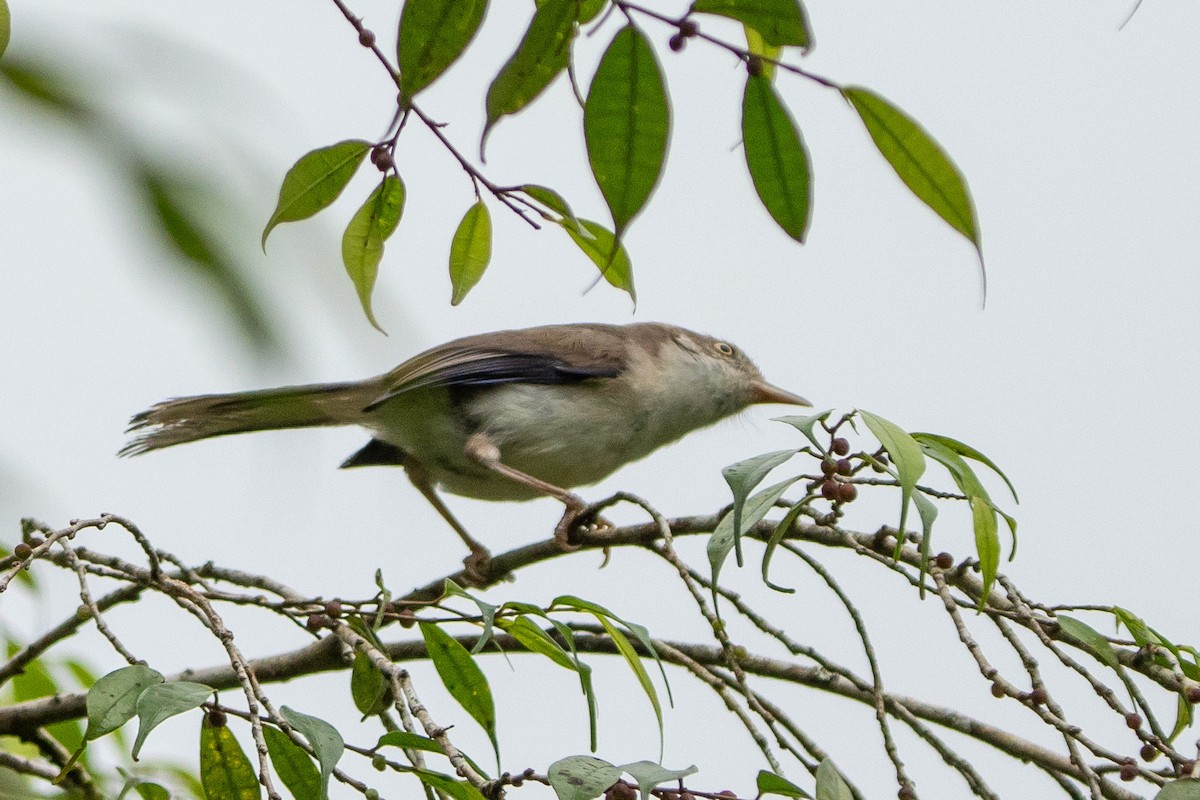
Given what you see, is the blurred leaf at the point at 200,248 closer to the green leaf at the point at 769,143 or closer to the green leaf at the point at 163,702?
the green leaf at the point at 163,702

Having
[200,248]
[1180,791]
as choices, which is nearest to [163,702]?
[200,248]

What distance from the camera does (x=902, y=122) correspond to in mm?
1698

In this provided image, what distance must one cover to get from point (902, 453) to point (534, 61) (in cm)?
72

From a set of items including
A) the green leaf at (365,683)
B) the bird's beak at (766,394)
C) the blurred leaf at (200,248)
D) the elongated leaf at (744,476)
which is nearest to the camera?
the blurred leaf at (200,248)

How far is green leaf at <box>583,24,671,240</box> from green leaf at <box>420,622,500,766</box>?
762mm

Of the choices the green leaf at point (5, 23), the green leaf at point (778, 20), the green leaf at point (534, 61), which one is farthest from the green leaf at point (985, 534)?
the green leaf at point (5, 23)

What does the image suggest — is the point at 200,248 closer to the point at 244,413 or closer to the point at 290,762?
the point at 290,762

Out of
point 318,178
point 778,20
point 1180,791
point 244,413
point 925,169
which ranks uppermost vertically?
point 244,413

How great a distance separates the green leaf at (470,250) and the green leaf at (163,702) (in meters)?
1.10

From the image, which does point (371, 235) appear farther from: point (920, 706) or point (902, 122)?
point (920, 706)

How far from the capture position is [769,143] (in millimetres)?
1828

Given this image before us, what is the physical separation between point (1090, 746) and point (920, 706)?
0.61 meters

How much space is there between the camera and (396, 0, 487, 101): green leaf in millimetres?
1703

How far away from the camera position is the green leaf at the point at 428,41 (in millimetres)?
1703
